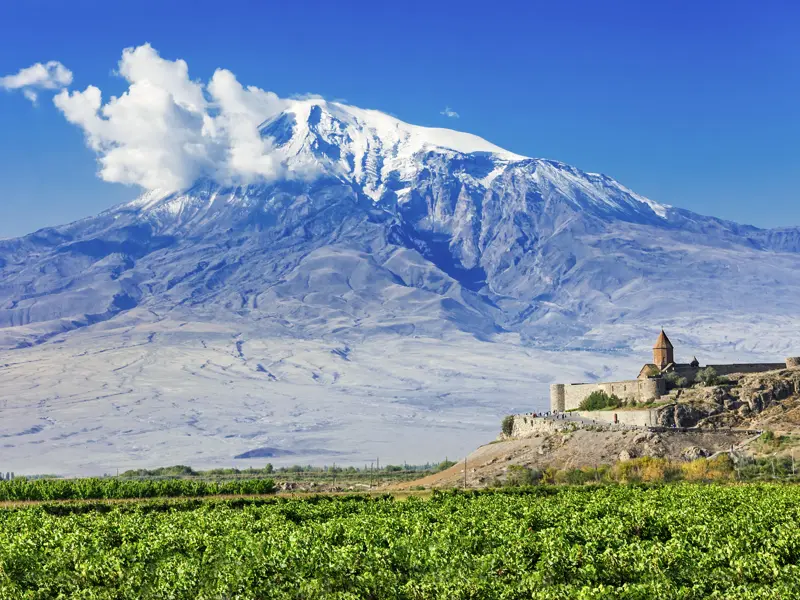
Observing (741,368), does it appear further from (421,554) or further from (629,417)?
(421,554)

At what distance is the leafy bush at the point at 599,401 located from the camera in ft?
279

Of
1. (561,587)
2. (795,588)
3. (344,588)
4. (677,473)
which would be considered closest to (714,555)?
(795,588)

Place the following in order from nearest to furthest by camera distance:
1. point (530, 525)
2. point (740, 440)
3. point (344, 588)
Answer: point (344, 588)
point (530, 525)
point (740, 440)

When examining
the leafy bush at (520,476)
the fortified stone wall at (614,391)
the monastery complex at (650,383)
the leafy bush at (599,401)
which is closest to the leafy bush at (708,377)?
the monastery complex at (650,383)

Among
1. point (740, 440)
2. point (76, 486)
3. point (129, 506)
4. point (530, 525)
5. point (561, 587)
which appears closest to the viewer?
point (561, 587)

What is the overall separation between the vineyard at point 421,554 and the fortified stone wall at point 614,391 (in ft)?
138

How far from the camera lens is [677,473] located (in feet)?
210

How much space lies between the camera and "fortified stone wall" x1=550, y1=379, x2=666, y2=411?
3243 inches

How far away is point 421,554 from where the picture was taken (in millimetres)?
29375

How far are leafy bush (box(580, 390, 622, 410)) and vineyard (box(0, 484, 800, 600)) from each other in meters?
44.4

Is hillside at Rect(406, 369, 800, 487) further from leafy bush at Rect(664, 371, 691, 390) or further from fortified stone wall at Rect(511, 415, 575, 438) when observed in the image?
leafy bush at Rect(664, 371, 691, 390)

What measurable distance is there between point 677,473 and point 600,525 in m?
31.9

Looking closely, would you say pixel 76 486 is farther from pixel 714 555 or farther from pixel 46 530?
pixel 714 555

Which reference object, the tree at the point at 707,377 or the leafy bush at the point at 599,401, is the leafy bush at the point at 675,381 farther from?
the leafy bush at the point at 599,401
